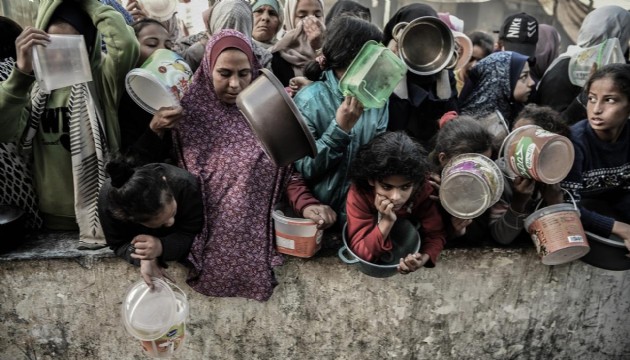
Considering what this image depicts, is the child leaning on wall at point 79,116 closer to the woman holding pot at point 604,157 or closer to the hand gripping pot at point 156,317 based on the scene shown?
the hand gripping pot at point 156,317

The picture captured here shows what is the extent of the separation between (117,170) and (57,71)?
2.23 feet

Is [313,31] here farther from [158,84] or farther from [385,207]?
[385,207]

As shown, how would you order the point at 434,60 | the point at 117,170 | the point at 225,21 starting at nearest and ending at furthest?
the point at 117,170 → the point at 434,60 → the point at 225,21

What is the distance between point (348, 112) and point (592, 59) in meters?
2.07

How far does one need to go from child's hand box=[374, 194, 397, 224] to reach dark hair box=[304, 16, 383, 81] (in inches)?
27.1

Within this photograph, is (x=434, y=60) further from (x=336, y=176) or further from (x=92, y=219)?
(x=92, y=219)

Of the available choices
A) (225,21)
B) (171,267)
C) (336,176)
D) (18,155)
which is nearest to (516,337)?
(336,176)

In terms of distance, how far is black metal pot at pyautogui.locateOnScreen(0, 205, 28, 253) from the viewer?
6.99 feet

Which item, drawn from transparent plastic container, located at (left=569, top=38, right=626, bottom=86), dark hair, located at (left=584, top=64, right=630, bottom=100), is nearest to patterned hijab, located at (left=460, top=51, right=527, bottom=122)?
A: transparent plastic container, located at (left=569, top=38, right=626, bottom=86)

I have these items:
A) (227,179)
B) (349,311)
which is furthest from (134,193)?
(349,311)

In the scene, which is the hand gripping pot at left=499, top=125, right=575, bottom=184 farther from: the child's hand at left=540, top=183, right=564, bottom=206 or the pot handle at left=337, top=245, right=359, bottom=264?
the pot handle at left=337, top=245, right=359, bottom=264

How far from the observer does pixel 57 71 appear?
1962 mm

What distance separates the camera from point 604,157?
2.24 m

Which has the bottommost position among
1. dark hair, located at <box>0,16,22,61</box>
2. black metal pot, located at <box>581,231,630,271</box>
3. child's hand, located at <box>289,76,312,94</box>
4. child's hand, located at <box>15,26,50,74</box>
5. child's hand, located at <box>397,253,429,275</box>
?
black metal pot, located at <box>581,231,630,271</box>
